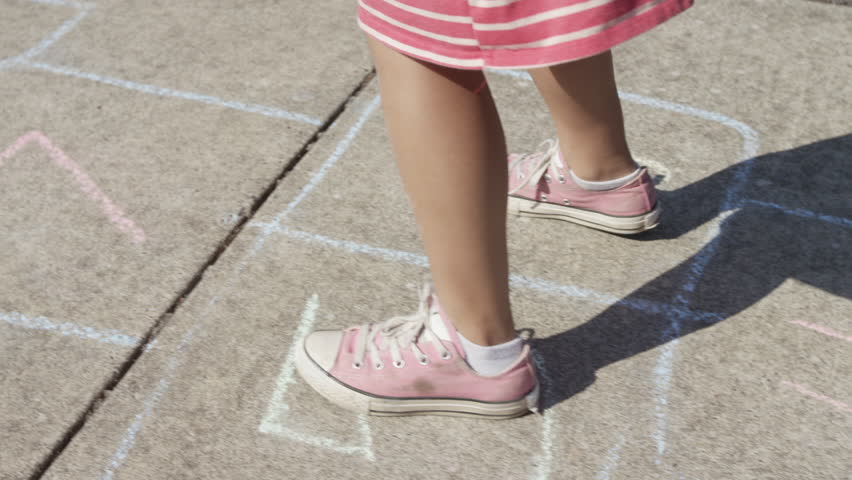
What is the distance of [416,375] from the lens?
1834mm

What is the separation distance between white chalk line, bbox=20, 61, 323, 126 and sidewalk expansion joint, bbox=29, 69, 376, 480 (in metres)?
0.12

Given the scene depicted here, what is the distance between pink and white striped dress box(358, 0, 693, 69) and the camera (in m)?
1.35

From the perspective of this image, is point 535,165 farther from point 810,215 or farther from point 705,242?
point 810,215

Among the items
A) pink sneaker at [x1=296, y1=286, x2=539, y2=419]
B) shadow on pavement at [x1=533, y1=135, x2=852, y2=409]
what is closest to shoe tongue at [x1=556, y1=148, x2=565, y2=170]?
shadow on pavement at [x1=533, y1=135, x2=852, y2=409]

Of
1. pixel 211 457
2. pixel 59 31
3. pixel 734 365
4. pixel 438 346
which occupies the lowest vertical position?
pixel 734 365

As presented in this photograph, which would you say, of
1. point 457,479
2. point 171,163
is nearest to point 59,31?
point 171,163

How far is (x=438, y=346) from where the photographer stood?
1.82m

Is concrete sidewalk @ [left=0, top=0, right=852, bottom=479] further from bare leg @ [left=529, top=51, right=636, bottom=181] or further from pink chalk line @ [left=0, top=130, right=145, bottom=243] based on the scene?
bare leg @ [left=529, top=51, right=636, bottom=181]

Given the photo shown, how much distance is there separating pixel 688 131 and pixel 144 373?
1.72 meters

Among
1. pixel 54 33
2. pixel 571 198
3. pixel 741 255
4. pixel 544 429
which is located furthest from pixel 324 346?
pixel 54 33

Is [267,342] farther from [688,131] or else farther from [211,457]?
[688,131]

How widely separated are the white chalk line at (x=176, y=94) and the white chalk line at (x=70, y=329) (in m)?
0.97

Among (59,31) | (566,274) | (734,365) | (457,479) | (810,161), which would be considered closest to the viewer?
(457,479)

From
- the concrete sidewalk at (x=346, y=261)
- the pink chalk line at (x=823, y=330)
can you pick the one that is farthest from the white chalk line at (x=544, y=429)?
the pink chalk line at (x=823, y=330)
